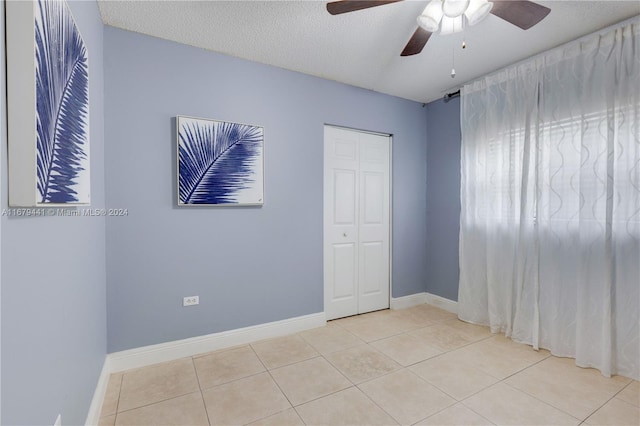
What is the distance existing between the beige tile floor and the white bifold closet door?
71cm

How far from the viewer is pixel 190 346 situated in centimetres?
244

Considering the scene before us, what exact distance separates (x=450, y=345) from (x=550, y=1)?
9.05ft

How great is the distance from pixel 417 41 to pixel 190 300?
270 centimetres

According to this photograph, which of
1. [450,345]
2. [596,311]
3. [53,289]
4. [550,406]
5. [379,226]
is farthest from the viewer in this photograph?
[379,226]

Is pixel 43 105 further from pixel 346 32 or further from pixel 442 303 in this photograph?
pixel 442 303

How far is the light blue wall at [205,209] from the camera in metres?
2.22

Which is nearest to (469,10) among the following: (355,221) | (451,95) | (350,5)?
(350,5)

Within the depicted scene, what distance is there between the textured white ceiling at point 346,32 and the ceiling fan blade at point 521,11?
0.40 metres

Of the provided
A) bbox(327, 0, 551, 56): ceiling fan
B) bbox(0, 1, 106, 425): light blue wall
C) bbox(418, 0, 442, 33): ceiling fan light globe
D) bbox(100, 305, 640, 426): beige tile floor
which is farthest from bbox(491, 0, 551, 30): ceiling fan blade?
bbox(100, 305, 640, 426): beige tile floor

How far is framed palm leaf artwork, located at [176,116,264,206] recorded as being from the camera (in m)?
2.36

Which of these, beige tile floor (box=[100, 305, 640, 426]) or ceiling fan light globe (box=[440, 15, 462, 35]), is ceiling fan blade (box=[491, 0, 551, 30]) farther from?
beige tile floor (box=[100, 305, 640, 426])

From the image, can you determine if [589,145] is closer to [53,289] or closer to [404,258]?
[404,258]

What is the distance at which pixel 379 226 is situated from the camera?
357 cm

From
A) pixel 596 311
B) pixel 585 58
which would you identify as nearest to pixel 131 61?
pixel 585 58
